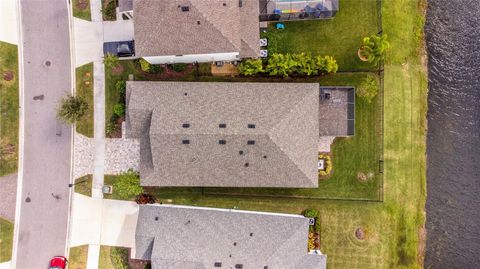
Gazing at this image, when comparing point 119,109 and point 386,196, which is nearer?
point 119,109

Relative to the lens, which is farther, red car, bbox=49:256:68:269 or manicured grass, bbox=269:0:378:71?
manicured grass, bbox=269:0:378:71

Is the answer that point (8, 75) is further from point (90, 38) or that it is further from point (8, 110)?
point (90, 38)

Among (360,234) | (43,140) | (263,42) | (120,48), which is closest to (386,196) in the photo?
(360,234)

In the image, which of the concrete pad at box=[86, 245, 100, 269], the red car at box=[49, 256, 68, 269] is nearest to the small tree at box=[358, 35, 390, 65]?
the concrete pad at box=[86, 245, 100, 269]

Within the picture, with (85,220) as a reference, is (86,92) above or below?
above

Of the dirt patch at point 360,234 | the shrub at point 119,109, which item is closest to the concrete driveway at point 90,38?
the shrub at point 119,109

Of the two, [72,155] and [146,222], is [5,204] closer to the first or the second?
[72,155]

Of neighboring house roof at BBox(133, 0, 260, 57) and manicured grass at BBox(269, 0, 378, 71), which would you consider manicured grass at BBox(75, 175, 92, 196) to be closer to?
neighboring house roof at BBox(133, 0, 260, 57)
